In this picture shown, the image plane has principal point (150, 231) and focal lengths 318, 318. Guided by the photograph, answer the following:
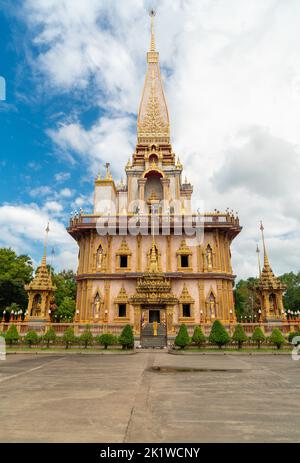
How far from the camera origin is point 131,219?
33000 millimetres

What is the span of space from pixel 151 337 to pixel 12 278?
914 inches

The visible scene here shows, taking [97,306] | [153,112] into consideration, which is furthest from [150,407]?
[153,112]

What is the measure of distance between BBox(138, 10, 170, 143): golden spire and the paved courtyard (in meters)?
38.2

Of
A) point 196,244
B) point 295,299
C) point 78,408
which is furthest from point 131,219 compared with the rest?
point 295,299

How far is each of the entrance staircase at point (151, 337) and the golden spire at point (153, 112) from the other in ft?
88.6

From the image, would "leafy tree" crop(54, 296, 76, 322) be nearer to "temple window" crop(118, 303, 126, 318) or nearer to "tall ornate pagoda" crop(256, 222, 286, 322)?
"temple window" crop(118, 303, 126, 318)

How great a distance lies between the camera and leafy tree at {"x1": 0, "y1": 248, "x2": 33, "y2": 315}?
40.6m

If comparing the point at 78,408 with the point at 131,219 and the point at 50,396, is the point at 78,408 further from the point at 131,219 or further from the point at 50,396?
the point at 131,219

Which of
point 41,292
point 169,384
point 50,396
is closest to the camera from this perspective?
point 50,396

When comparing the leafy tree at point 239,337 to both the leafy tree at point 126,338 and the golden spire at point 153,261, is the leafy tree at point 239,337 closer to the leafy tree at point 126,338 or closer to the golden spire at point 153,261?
the leafy tree at point 126,338

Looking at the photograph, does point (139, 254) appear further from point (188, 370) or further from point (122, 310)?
point (188, 370)

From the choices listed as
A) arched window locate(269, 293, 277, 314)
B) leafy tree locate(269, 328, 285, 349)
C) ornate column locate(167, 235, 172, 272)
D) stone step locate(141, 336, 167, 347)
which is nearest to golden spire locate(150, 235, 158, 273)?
ornate column locate(167, 235, 172, 272)

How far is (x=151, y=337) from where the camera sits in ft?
85.8

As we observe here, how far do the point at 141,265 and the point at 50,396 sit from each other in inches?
955
